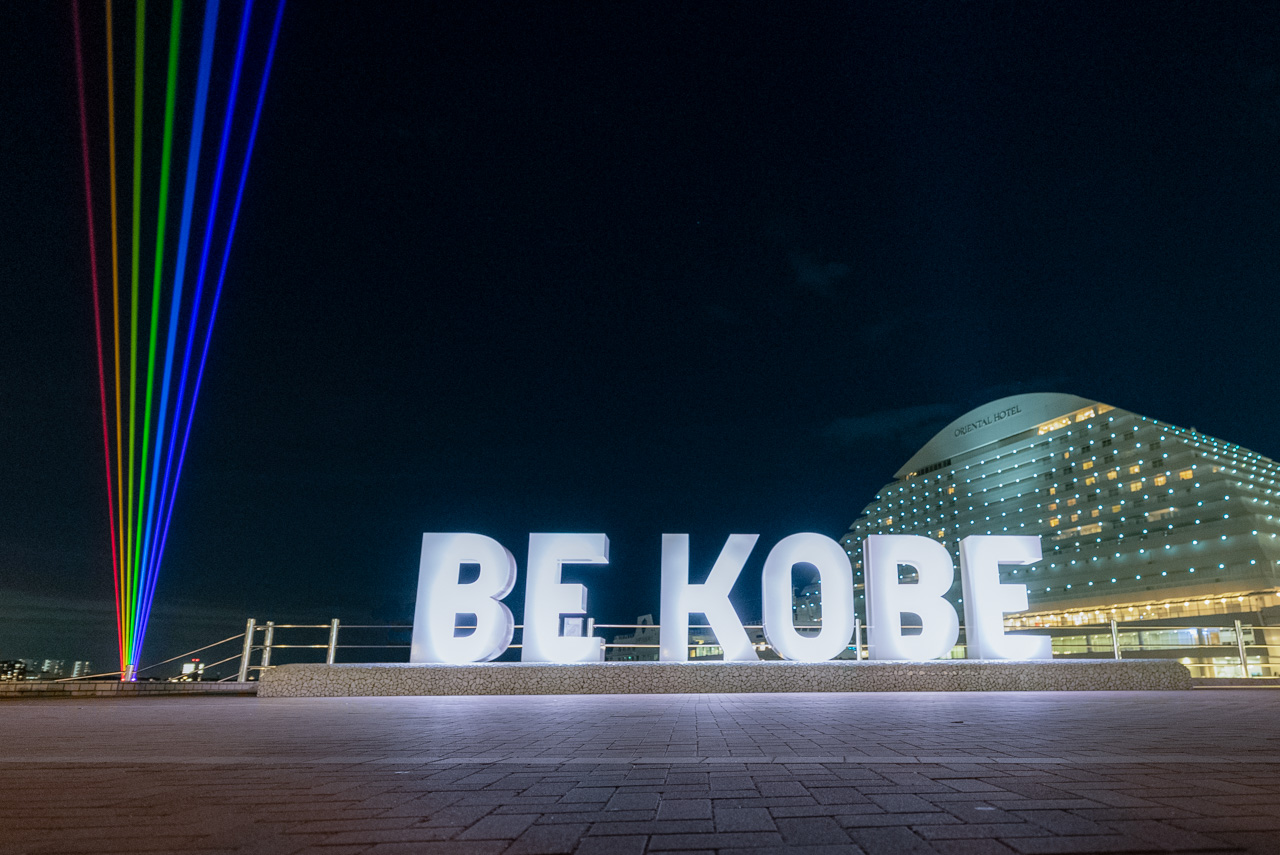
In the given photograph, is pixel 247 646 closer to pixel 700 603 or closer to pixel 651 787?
pixel 700 603

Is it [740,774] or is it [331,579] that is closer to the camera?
[740,774]

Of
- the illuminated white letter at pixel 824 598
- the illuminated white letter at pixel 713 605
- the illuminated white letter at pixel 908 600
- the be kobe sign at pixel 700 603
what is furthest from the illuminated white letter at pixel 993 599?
the illuminated white letter at pixel 713 605

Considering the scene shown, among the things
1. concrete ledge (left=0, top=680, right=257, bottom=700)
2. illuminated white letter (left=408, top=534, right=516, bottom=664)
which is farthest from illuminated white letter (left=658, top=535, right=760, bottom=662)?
concrete ledge (left=0, top=680, right=257, bottom=700)

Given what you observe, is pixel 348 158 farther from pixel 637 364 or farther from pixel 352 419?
pixel 637 364

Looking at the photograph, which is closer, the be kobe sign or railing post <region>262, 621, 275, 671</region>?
the be kobe sign

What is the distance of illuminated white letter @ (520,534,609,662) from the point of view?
36.9 feet

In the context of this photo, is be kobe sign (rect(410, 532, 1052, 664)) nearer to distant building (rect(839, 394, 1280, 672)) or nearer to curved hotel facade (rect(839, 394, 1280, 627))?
distant building (rect(839, 394, 1280, 672))

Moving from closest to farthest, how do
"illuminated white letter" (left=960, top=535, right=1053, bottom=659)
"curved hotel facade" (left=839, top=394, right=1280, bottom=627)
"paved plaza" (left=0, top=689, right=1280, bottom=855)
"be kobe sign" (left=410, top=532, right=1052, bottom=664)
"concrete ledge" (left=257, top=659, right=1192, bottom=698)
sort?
1. "paved plaza" (left=0, top=689, right=1280, bottom=855)
2. "concrete ledge" (left=257, top=659, right=1192, bottom=698)
3. "be kobe sign" (left=410, top=532, right=1052, bottom=664)
4. "illuminated white letter" (left=960, top=535, right=1053, bottom=659)
5. "curved hotel facade" (left=839, top=394, right=1280, bottom=627)

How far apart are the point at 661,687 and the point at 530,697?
212 centimetres

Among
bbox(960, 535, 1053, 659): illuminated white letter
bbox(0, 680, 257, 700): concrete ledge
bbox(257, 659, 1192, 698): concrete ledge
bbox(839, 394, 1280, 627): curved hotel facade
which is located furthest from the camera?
bbox(839, 394, 1280, 627): curved hotel facade

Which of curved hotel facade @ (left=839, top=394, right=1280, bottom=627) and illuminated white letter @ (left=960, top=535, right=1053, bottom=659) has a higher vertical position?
curved hotel facade @ (left=839, top=394, right=1280, bottom=627)

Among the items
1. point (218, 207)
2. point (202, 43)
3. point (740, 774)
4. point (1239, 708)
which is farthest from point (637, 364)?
A: point (740, 774)

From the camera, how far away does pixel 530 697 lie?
10.1 metres

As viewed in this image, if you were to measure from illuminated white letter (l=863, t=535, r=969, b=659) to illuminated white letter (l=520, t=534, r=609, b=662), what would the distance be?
470 cm
